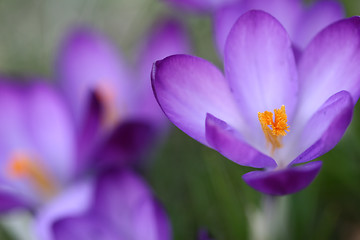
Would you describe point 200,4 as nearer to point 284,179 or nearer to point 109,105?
point 109,105

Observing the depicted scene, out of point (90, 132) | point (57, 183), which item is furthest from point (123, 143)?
point (57, 183)

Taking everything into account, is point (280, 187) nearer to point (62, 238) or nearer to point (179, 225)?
point (62, 238)

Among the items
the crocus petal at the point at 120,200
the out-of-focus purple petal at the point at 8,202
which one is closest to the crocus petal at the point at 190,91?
the crocus petal at the point at 120,200

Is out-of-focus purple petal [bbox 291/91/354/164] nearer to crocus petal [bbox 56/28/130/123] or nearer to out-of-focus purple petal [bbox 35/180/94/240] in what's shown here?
out-of-focus purple petal [bbox 35/180/94/240]

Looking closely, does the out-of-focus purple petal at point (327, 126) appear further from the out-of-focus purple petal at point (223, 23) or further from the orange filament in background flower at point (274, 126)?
the out-of-focus purple petal at point (223, 23)

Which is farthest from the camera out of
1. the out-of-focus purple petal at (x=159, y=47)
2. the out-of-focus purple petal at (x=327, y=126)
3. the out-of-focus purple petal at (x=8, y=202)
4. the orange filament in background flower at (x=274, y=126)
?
the out-of-focus purple petal at (x=159, y=47)

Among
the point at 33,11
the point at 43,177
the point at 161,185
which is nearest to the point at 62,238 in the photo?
the point at 43,177
